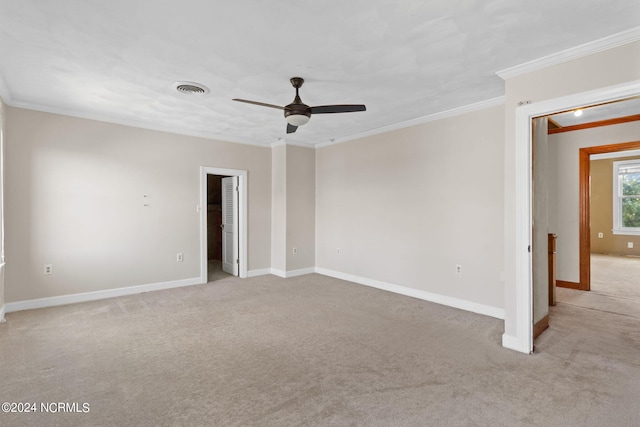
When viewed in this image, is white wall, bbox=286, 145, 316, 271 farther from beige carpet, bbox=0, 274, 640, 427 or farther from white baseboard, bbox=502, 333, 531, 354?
white baseboard, bbox=502, 333, 531, 354

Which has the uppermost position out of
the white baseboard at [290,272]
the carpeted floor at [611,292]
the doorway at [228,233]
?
the doorway at [228,233]

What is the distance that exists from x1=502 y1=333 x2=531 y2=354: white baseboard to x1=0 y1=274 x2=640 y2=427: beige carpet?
0.08 meters

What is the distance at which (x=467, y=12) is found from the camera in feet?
6.86

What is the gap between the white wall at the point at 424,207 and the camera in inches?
153

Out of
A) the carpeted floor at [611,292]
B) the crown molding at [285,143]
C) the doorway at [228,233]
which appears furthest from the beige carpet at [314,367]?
the crown molding at [285,143]

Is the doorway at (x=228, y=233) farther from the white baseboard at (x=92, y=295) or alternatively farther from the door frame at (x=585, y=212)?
the door frame at (x=585, y=212)

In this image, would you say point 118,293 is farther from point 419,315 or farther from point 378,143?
point 378,143

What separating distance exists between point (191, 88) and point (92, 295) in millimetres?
3292

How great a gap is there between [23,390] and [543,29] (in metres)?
4.56

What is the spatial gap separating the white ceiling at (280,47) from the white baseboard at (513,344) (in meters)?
2.50

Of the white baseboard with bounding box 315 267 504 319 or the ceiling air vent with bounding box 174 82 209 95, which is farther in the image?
the white baseboard with bounding box 315 267 504 319

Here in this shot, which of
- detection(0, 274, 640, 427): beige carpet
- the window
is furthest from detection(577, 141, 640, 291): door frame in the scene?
the window

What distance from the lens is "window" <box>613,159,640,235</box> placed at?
26.2 ft

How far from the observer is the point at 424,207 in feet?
15.0
